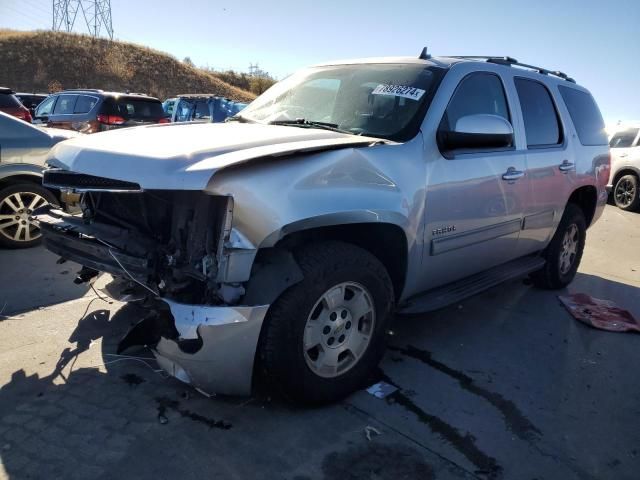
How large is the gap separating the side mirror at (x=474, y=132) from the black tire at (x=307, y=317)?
100 centimetres

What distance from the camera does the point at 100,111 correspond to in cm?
1041

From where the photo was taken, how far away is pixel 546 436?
112 inches

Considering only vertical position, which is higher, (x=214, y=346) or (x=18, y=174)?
(x=18, y=174)

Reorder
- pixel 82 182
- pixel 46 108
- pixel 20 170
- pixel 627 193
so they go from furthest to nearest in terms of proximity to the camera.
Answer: pixel 46 108, pixel 627 193, pixel 20 170, pixel 82 182

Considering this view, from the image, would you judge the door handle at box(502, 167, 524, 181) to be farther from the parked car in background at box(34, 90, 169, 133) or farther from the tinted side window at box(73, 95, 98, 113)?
the tinted side window at box(73, 95, 98, 113)

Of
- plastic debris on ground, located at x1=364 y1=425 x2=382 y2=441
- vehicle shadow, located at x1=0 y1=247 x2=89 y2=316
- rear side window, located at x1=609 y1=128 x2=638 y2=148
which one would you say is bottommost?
plastic debris on ground, located at x1=364 y1=425 x2=382 y2=441

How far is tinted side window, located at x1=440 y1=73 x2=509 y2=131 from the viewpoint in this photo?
3.48 m

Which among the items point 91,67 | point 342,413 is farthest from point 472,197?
point 91,67

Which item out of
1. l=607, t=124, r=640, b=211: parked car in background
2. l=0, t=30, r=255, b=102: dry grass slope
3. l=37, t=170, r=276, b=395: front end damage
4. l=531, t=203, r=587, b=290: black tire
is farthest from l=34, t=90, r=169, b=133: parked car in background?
l=0, t=30, r=255, b=102: dry grass slope

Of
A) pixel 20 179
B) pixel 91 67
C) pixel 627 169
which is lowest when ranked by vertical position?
pixel 20 179

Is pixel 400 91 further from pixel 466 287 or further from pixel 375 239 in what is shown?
pixel 466 287

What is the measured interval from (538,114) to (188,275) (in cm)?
342

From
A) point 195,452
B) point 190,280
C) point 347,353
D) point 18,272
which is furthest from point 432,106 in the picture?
point 18,272

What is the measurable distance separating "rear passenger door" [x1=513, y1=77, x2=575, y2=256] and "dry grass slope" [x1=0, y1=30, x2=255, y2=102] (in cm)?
3863
